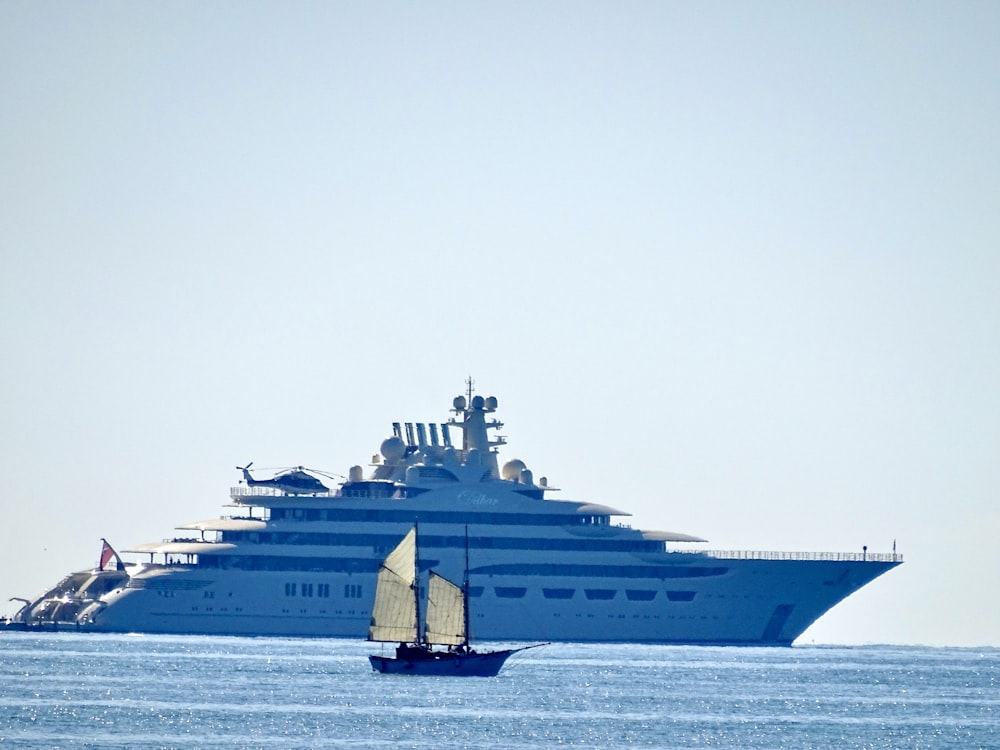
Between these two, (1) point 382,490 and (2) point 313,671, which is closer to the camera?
(2) point 313,671

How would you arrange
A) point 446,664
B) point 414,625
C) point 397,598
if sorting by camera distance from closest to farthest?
1. point 446,664
2. point 397,598
3. point 414,625

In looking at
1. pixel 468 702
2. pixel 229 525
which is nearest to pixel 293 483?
pixel 229 525

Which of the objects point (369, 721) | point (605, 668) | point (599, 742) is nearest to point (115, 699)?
point (369, 721)

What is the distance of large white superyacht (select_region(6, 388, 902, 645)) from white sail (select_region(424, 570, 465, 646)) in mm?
22238

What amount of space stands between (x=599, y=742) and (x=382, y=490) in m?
48.2

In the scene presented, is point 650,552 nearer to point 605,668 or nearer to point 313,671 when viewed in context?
point 605,668

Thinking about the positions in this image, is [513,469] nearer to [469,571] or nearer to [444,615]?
[469,571]

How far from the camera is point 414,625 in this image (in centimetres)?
9306

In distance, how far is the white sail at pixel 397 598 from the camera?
92250mm

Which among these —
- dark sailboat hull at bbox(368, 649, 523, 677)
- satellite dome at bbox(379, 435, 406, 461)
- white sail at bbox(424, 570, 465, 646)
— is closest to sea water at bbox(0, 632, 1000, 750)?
dark sailboat hull at bbox(368, 649, 523, 677)

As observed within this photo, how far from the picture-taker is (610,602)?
117 metres

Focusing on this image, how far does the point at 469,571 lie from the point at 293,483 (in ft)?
30.8

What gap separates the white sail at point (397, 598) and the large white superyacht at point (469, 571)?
2308 cm

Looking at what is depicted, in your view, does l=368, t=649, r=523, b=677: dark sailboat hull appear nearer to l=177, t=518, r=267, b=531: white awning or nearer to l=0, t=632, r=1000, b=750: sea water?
l=0, t=632, r=1000, b=750: sea water
